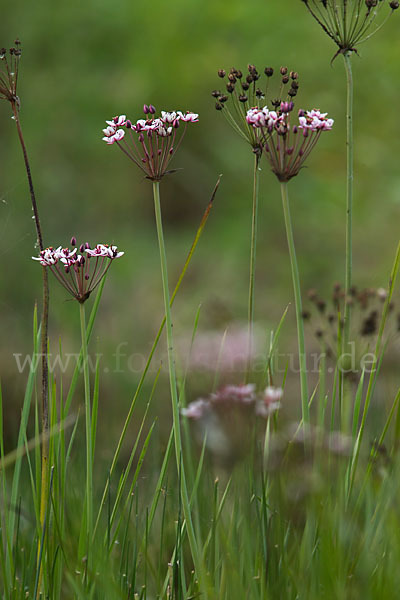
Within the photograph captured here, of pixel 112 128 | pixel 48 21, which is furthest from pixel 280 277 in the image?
pixel 112 128

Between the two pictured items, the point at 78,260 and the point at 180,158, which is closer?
the point at 78,260

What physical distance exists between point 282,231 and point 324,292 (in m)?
0.54

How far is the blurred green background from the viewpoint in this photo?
8.93ft

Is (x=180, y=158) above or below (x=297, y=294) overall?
above

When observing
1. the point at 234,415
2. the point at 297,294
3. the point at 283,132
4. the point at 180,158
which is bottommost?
the point at 234,415

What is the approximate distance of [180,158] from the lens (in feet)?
10.5

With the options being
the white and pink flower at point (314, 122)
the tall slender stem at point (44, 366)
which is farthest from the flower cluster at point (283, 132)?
the tall slender stem at point (44, 366)

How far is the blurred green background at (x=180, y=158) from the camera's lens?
272 cm

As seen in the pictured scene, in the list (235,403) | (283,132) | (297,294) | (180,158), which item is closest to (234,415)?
(235,403)

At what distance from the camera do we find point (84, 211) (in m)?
3.02

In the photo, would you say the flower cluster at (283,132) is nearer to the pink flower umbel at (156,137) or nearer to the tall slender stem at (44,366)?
the pink flower umbel at (156,137)

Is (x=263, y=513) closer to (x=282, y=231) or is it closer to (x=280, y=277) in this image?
(x=280, y=277)

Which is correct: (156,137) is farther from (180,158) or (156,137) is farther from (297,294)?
(180,158)

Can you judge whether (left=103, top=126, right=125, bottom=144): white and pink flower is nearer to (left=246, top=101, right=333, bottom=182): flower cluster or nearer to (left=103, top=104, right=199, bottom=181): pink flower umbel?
(left=103, top=104, right=199, bottom=181): pink flower umbel
